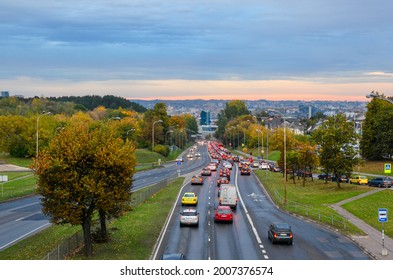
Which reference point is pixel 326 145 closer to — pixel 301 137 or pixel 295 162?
pixel 295 162

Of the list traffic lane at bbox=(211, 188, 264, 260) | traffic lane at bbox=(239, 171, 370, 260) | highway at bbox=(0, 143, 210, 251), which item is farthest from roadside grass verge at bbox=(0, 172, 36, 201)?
traffic lane at bbox=(239, 171, 370, 260)

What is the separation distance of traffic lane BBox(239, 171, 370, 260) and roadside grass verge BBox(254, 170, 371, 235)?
1.15 m

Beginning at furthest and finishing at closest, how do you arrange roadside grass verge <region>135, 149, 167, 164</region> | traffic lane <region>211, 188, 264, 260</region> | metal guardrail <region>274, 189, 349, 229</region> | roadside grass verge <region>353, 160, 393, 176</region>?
1. roadside grass verge <region>135, 149, 167, 164</region>
2. roadside grass verge <region>353, 160, 393, 176</region>
3. metal guardrail <region>274, 189, 349, 229</region>
4. traffic lane <region>211, 188, 264, 260</region>

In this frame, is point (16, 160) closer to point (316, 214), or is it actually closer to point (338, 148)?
point (338, 148)

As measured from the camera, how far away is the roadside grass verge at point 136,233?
30714 millimetres

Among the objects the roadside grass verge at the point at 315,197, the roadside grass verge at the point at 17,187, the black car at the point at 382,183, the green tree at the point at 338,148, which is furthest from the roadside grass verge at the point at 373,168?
the roadside grass verge at the point at 17,187

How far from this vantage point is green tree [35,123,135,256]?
1160 inches

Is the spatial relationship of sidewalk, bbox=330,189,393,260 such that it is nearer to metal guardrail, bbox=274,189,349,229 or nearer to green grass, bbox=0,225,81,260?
metal guardrail, bbox=274,189,349,229

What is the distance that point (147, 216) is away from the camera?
4541 centimetres

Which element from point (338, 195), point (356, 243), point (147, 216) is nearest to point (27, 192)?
point (147, 216)

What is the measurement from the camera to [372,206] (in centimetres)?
4919

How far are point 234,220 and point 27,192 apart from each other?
107 ft

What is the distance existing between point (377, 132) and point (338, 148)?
38.4 m

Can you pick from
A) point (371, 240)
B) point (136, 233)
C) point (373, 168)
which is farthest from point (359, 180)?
point (136, 233)
